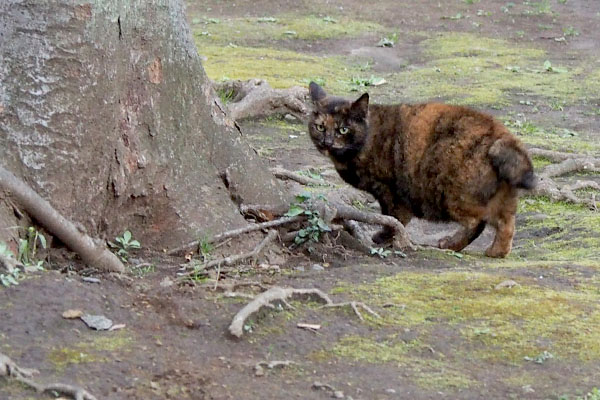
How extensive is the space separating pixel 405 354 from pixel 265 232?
1.71m

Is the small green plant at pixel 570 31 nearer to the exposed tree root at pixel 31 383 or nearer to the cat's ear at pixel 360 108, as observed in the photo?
the cat's ear at pixel 360 108

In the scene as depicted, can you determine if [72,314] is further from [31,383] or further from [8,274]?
[31,383]

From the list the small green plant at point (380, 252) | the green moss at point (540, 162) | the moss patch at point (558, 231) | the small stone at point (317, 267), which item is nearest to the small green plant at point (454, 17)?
the green moss at point (540, 162)

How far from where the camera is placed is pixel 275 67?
1451 centimetres

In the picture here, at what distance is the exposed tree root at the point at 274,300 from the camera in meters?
4.00

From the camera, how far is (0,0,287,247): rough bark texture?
4.61m

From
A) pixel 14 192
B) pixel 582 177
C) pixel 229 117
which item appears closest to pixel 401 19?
pixel 582 177

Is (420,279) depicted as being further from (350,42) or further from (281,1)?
(281,1)

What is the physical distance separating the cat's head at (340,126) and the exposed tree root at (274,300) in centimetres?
269

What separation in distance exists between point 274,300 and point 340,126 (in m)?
2.96

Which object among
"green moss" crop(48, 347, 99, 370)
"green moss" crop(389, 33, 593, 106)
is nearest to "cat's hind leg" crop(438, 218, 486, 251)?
"green moss" crop(48, 347, 99, 370)

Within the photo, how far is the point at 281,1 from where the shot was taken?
74.3 ft

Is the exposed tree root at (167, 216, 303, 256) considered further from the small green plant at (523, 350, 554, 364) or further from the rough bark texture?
the small green plant at (523, 350, 554, 364)

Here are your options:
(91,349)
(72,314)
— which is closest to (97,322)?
(72,314)
